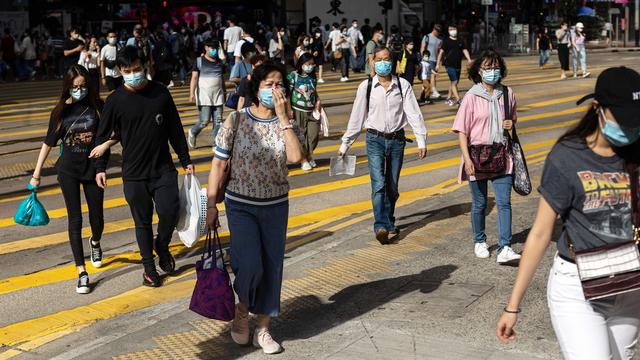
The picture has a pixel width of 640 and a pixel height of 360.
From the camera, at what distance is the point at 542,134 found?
16.8m

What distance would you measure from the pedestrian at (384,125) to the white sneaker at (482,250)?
Result: 904mm

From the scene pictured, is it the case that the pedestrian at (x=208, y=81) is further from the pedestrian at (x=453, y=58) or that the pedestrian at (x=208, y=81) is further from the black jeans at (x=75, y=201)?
the pedestrian at (x=453, y=58)

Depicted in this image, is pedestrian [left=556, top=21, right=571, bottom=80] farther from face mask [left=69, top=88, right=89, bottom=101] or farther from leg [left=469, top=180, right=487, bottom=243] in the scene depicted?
face mask [left=69, top=88, right=89, bottom=101]

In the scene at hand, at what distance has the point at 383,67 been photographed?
8.84 metres

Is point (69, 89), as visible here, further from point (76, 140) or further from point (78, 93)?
point (76, 140)

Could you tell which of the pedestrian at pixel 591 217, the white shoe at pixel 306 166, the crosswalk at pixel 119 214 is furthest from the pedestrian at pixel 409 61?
the pedestrian at pixel 591 217

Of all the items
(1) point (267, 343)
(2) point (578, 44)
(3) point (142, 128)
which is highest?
(2) point (578, 44)

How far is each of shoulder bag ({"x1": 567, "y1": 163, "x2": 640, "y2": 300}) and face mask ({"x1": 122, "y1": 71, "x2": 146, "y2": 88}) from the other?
4425mm

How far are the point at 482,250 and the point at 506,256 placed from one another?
332 mm

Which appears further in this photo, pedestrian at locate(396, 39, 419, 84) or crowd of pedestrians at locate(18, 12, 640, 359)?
pedestrian at locate(396, 39, 419, 84)

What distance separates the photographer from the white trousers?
13.1 feet

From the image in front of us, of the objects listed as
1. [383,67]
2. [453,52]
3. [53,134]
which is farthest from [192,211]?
[453,52]

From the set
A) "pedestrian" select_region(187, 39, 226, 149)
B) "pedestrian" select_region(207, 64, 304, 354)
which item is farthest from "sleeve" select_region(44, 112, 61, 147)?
"pedestrian" select_region(187, 39, 226, 149)

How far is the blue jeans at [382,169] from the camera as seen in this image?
29.4 ft
